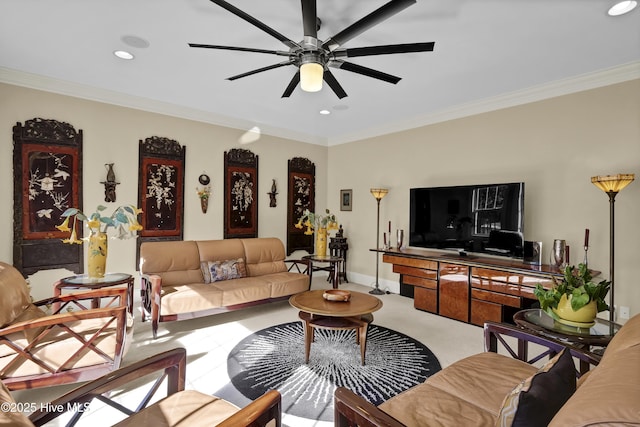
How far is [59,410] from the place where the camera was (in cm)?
118

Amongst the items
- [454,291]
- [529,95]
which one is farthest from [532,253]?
[529,95]

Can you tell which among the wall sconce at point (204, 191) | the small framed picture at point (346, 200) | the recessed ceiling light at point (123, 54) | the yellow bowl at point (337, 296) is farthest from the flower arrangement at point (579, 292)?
the wall sconce at point (204, 191)

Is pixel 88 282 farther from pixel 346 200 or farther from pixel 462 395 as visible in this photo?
pixel 346 200

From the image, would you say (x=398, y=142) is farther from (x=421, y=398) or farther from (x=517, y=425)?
(x=517, y=425)

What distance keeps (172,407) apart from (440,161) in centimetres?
449

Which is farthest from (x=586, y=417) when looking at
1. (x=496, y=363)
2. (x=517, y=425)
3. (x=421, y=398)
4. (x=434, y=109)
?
(x=434, y=109)

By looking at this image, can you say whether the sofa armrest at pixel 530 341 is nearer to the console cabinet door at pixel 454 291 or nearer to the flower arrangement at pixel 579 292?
the flower arrangement at pixel 579 292

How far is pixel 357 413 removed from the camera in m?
1.21

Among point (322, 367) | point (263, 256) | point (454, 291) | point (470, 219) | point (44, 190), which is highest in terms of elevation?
point (44, 190)

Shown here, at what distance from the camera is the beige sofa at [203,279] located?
3.31 metres

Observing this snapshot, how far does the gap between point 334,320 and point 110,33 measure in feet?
10.5

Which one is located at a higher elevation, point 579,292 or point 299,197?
point 299,197

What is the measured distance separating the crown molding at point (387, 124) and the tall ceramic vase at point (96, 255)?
201 cm

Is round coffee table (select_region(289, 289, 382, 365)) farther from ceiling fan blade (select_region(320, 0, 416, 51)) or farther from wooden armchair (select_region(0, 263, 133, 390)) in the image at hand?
ceiling fan blade (select_region(320, 0, 416, 51))
